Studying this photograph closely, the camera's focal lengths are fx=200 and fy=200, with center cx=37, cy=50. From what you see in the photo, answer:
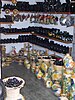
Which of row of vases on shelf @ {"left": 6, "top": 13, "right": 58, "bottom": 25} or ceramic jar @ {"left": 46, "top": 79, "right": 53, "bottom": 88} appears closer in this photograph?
ceramic jar @ {"left": 46, "top": 79, "right": 53, "bottom": 88}

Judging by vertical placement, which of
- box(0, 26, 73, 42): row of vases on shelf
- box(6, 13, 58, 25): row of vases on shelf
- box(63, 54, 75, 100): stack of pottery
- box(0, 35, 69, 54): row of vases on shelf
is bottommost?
box(63, 54, 75, 100): stack of pottery

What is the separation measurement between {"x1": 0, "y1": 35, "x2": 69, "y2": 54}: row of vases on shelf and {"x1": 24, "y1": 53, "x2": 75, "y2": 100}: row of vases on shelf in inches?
16.1

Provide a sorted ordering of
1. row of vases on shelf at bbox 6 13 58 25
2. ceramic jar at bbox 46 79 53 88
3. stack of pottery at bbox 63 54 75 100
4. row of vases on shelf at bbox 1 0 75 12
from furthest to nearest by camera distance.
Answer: row of vases on shelf at bbox 6 13 58 25 → row of vases on shelf at bbox 1 0 75 12 → ceramic jar at bbox 46 79 53 88 → stack of pottery at bbox 63 54 75 100

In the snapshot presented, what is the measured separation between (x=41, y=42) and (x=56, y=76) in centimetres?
154

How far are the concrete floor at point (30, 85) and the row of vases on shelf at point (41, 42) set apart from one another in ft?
2.26

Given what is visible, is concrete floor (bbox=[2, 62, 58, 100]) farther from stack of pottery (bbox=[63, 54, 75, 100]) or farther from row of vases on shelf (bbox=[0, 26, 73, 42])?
row of vases on shelf (bbox=[0, 26, 73, 42])

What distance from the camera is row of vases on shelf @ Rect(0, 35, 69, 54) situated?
3.99 metres

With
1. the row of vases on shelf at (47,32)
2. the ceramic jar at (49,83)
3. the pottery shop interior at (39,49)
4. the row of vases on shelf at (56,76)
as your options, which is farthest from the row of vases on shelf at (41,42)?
the ceramic jar at (49,83)

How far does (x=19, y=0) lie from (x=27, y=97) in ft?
9.46

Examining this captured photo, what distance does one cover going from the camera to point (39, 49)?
16.5 feet

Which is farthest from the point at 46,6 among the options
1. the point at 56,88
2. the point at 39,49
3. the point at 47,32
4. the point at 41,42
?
the point at 56,88

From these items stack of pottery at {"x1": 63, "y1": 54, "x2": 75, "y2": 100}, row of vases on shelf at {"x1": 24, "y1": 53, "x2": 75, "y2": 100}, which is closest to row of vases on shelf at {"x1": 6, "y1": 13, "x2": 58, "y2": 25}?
row of vases on shelf at {"x1": 24, "y1": 53, "x2": 75, "y2": 100}

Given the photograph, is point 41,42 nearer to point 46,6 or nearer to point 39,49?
point 39,49

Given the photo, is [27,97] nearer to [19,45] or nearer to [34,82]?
[34,82]
